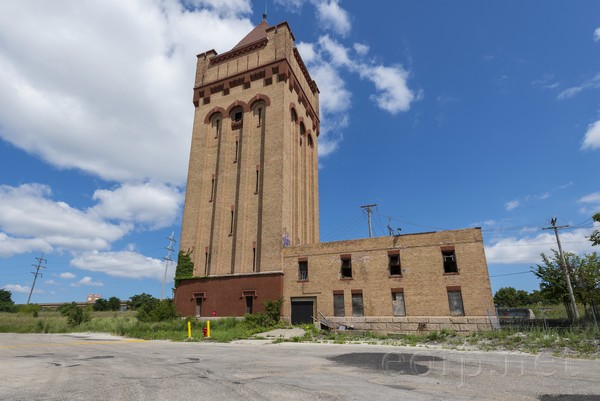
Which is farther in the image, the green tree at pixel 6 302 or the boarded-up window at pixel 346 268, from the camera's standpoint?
the green tree at pixel 6 302

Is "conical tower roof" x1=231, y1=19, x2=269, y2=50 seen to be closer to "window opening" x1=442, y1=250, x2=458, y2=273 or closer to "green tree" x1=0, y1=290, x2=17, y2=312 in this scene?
"window opening" x1=442, y1=250, x2=458, y2=273

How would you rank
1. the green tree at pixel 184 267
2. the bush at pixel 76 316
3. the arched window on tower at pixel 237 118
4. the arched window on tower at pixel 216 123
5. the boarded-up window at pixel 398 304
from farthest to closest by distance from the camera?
the arched window on tower at pixel 216 123 → the arched window on tower at pixel 237 118 → the bush at pixel 76 316 → the green tree at pixel 184 267 → the boarded-up window at pixel 398 304

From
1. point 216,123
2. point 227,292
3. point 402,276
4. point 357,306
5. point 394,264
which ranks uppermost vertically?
point 216,123

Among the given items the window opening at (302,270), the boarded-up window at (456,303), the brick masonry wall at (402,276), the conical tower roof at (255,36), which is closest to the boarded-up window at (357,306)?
the brick masonry wall at (402,276)

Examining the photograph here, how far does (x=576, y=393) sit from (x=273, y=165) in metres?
27.9

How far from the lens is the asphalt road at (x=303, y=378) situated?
6812 millimetres

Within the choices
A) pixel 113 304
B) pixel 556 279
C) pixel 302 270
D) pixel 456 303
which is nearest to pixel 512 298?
pixel 556 279

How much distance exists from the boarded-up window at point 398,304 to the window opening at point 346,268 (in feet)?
12.9

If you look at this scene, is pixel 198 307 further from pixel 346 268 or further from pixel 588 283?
pixel 588 283

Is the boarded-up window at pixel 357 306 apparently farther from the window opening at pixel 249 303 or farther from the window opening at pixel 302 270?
the window opening at pixel 249 303

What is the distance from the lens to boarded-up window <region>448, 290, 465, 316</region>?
78.2 ft

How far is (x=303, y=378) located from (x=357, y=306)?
19.2 metres

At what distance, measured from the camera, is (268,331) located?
2469cm

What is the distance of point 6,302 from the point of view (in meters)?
101
